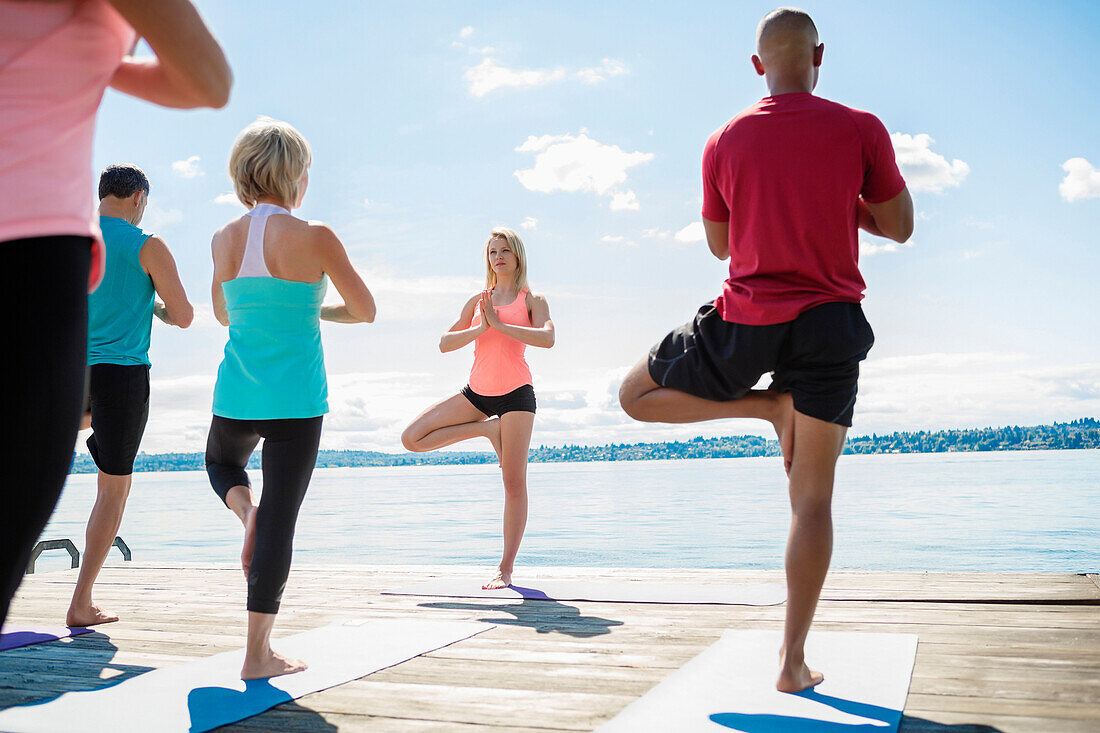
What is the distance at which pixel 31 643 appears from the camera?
3621 mm

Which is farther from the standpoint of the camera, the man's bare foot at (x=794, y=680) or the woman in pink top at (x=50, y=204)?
the man's bare foot at (x=794, y=680)

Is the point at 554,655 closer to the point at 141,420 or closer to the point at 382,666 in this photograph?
the point at 382,666

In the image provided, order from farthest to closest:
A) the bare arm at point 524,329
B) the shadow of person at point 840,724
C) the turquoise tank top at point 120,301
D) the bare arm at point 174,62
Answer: the bare arm at point 524,329 < the turquoise tank top at point 120,301 < the shadow of person at point 840,724 < the bare arm at point 174,62

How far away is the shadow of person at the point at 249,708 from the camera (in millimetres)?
2387

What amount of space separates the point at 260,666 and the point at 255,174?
157 cm

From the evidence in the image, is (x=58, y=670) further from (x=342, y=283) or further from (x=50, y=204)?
(x=50, y=204)

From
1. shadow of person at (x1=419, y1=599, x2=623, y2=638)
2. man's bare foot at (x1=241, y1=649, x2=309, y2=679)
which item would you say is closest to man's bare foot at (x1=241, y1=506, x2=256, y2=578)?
man's bare foot at (x1=241, y1=649, x2=309, y2=679)

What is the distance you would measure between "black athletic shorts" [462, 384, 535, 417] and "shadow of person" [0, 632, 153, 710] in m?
2.19

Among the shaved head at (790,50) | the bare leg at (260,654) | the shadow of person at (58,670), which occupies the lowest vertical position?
the shadow of person at (58,670)

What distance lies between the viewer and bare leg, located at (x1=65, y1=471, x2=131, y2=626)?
12.9 ft

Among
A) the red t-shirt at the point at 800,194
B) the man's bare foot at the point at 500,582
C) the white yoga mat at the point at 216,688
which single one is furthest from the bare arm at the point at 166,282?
the red t-shirt at the point at 800,194

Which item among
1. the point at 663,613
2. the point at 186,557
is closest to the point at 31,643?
the point at 663,613

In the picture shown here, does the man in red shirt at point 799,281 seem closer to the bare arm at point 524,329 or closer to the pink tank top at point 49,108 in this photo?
the pink tank top at point 49,108

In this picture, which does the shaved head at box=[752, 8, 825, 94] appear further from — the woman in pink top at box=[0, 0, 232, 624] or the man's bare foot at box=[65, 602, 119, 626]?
the man's bare foot at box=[65, 602, 119, 626]
